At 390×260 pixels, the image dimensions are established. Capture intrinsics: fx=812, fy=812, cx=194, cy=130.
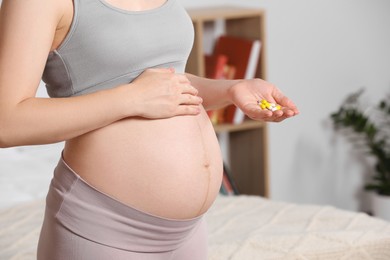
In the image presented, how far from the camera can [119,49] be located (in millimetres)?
1244

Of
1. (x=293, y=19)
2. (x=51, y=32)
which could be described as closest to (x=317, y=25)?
(x=293, y=19)

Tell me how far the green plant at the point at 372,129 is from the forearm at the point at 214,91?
2.36 meters

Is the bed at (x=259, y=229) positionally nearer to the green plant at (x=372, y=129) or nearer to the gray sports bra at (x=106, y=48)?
the gray sports bra at (x=106, y=48)

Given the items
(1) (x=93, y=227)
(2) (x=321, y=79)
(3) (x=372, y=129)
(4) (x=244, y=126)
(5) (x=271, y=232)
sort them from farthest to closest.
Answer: (2) (x=321, y=79) < (3) (x=372, y=129) < (4) (x=244, y=126) < (5) (x=271, y=232) < (1) (x=93, y=227)

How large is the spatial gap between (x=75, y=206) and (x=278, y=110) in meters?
0.38

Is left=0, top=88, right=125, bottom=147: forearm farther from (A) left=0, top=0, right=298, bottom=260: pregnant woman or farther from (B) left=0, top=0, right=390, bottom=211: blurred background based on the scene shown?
(B) left=0, top=0, right=390, bottom=211: blurred background

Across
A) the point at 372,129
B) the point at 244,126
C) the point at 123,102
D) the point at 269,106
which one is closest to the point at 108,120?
the point at 123,102

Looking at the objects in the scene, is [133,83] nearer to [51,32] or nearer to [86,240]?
[51,32]

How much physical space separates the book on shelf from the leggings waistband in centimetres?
202

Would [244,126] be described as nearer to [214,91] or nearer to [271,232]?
[271,232]

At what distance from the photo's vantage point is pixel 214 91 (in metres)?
1.48

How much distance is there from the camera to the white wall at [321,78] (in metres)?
3.76

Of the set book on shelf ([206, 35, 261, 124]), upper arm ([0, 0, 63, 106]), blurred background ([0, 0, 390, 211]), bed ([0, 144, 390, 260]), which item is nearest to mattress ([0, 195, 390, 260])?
bed ([0, 144, 390, 260])

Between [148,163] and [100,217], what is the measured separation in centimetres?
11
